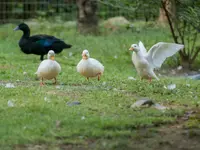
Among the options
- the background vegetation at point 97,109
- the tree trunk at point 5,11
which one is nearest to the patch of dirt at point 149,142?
the background vegetation at point 97,109

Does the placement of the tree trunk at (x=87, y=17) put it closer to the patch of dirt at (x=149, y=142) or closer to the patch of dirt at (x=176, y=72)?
the patch of dirt at (x=176, y=72)

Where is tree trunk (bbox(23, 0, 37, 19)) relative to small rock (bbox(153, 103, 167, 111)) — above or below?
below

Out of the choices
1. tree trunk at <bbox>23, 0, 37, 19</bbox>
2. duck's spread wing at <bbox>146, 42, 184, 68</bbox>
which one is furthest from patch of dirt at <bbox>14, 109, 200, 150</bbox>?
tree trunk at <bbox>23, 0, 37, 19</bbox>

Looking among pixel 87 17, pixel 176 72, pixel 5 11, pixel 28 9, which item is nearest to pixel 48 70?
pixel 176 72

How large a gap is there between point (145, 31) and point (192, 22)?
14.4 feet

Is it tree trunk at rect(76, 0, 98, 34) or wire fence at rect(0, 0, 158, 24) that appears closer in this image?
tree trunk at rect(76, 0, 98, 34)

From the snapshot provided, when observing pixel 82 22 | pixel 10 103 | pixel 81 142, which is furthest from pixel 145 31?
pixel 81 142

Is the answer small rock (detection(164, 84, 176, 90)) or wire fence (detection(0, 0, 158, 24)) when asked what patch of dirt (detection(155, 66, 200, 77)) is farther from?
wire fence (detection(0, 0, 158, 24))

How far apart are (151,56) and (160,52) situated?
164mm

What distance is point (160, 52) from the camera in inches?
419

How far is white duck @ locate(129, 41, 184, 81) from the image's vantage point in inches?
412

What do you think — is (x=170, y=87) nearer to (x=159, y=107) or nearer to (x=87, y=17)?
(x=159, y=107)

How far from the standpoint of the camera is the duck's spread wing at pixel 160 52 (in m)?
10.5

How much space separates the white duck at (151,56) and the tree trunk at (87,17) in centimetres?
864
